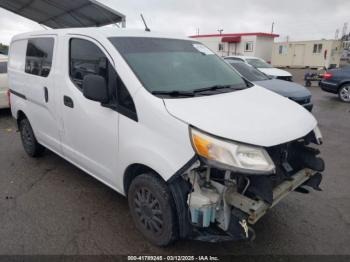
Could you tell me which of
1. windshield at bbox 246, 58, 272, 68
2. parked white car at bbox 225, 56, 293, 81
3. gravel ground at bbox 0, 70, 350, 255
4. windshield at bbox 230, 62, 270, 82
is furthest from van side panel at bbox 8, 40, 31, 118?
windshield at bbox 246, 58, 272, 68

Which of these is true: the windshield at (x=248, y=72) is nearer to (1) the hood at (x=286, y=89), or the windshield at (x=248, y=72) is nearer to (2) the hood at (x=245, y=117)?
(1) the hood at (x=286, y=89)

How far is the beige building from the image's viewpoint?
1011 inches

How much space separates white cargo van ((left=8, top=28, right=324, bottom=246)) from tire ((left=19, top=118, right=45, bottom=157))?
1037 mm

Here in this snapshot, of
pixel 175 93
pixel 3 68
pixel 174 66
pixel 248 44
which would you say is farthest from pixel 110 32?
pixel 248 44

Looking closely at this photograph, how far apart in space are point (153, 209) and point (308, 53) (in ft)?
93.5

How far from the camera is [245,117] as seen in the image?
2381 mm

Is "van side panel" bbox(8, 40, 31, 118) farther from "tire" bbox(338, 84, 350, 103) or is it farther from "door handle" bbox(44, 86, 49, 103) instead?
"tire" bbox(338, 84, 350, 103)

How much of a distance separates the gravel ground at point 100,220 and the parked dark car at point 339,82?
778 cm

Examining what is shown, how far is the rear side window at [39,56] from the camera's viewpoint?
12.2ft

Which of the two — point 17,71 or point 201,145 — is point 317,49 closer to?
point 17,71

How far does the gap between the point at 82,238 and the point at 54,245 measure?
10.0 inches

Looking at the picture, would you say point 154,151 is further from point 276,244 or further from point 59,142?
point 59,142

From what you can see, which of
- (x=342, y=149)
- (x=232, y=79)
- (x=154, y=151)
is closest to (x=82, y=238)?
(x=154, y=151)

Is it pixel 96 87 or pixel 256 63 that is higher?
pixel 256 63
